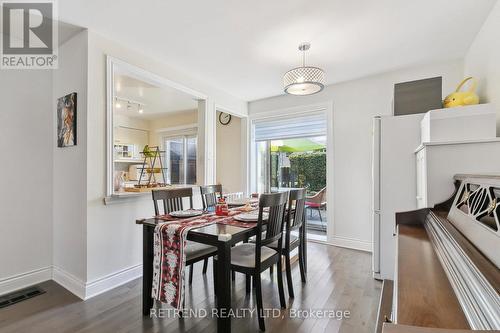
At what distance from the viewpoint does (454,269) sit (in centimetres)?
80

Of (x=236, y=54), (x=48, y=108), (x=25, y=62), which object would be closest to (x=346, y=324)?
(x=236, y=54)

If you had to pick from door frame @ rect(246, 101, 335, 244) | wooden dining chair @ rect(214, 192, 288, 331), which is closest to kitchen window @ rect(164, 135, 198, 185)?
door frame @ rect(246, 101, 335, 244)

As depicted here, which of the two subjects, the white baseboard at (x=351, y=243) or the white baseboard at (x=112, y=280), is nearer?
the white baseboard at (x=112, y=280)

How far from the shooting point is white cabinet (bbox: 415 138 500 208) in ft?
5.12

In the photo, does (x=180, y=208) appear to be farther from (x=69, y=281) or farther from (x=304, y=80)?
(x=304, y=80)

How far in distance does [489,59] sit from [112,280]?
406 cm

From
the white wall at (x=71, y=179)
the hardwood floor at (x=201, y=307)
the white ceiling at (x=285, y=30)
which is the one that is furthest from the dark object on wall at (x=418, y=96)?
the white wall at (x=71, y=179)

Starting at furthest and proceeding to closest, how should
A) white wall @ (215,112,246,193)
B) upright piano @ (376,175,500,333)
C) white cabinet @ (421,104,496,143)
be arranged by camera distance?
white wall @ (215,112,246,193)
white cabinet @ (421,104,496,143)
upright piano @ (376,175,500,333)

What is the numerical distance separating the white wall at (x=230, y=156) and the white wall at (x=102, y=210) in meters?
2.36

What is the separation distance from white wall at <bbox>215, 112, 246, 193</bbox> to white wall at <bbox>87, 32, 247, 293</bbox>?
7.73 ft

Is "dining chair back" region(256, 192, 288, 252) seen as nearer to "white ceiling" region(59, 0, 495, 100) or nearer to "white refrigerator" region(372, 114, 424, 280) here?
"white refrigerator" region(372, 114, 424, 280)

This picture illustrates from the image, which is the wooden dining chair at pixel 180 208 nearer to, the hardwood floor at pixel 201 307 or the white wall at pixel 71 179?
the hardwood floor at pixel 201 307

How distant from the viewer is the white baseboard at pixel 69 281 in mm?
2205

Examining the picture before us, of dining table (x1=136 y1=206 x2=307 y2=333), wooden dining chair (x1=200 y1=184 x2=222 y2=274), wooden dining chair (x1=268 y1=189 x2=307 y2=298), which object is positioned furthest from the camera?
wooden dining chair (x1=200 y1=184 x2=222 y2=274)
